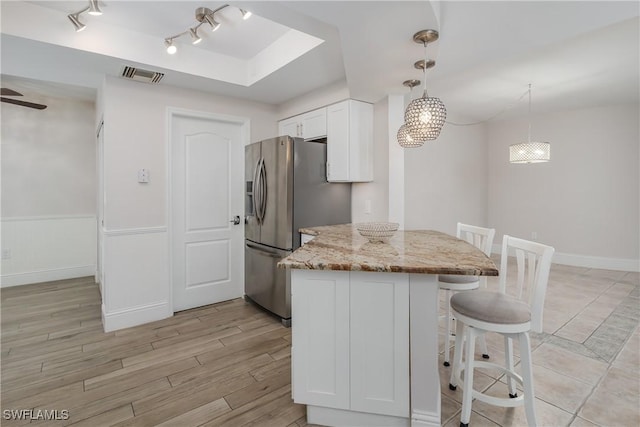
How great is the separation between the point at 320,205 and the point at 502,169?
173 inches

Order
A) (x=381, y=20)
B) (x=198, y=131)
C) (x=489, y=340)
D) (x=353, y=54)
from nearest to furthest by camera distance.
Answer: (x=381, y=20)
(x=353, y=54)
(x=489, y=340)
(x=198, y=131)

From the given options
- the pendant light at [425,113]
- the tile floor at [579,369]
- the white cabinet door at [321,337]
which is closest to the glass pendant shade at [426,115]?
the pendant light at [425,113]

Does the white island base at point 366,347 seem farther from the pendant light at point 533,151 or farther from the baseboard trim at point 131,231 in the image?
the pendant light at point 533,151

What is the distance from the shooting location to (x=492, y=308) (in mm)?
1559

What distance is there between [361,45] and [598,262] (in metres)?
5.48

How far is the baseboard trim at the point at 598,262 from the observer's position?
4.73 metres

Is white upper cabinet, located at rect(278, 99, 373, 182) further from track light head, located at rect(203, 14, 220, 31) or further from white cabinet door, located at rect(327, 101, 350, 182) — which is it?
track light head, located at rect(203, 14, 220, 31)

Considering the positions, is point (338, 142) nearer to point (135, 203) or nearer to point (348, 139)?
point (348, 139)

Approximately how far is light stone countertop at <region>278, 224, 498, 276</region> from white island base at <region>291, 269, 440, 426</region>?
9 cm

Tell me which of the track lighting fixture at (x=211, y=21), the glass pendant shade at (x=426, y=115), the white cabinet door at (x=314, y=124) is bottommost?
the glass pendant shade at (x=426, y=115)

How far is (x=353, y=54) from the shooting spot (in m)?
2.15

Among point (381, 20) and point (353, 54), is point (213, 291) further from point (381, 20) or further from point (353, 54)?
point (381, 20)

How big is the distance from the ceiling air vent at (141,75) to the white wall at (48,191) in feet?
7.17

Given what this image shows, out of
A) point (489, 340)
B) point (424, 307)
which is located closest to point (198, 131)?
point (424, 307)
